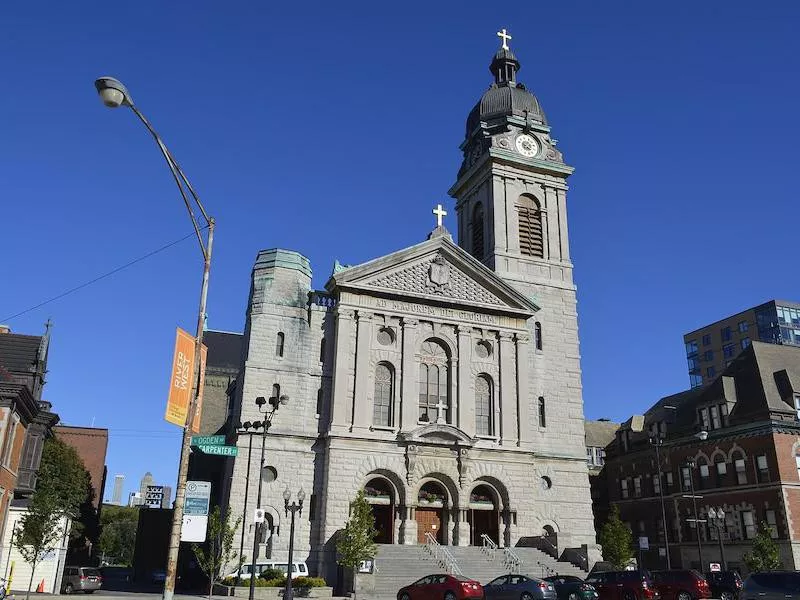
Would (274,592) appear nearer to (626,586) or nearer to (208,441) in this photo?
(208,441)

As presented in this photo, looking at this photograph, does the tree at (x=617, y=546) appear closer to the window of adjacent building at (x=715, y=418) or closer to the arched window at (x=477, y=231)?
the window of adjacent building at (x=715, y=418)

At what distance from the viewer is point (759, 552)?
44.2 m

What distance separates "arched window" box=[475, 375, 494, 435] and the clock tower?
3405 millimetres

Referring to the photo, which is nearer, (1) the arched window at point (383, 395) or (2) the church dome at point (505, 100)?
(1) the arched window at point (383, 395)

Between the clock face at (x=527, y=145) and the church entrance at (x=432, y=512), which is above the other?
the clock face at (x=527, y=145)

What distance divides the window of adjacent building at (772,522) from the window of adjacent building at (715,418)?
7.31 metres

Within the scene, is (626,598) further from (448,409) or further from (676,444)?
(676,444)

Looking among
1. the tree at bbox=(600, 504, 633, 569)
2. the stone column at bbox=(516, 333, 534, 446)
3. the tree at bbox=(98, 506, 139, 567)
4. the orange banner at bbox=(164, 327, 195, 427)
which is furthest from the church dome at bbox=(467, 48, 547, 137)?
the tree at bbox=(98, 506, 139, 567)

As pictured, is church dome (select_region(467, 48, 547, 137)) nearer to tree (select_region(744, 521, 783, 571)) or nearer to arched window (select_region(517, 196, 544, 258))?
arched window (select_region(517, 196, 544, 258))

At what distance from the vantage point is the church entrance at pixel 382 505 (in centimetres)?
4306

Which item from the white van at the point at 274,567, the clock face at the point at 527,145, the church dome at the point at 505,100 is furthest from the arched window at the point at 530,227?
the white van at the point at 274,567

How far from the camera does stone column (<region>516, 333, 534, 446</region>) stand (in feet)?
154

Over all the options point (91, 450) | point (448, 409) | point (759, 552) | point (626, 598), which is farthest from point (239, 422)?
point (91, 450)

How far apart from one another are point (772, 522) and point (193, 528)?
150 ft
